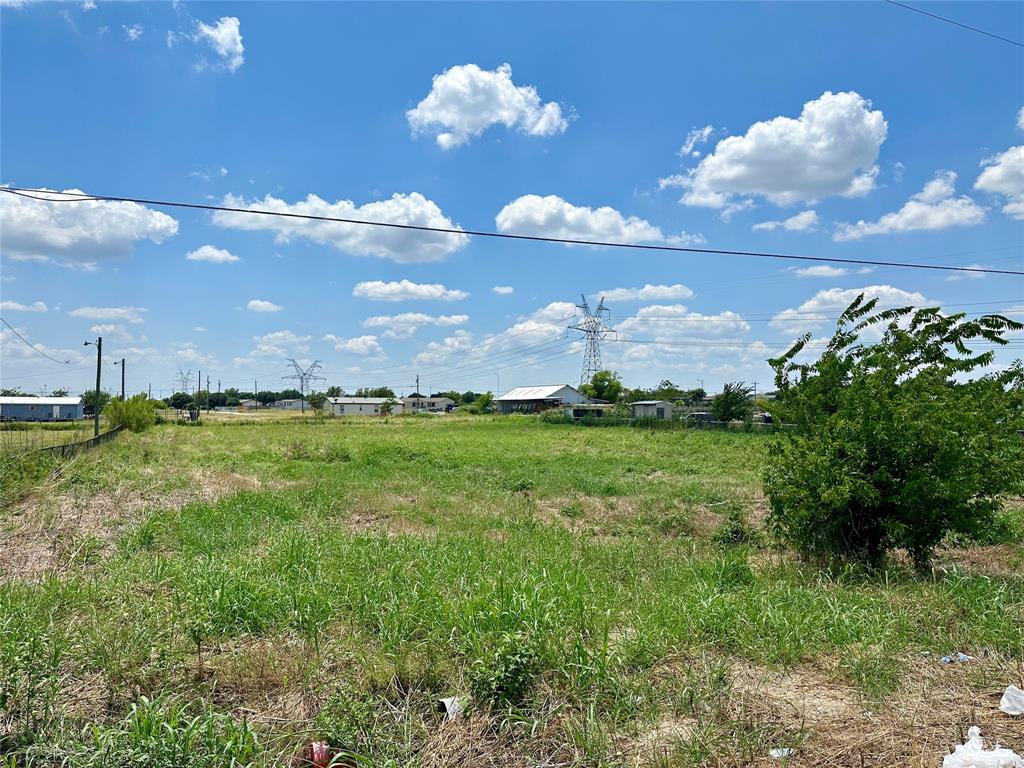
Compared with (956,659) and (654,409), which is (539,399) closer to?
(654,409)

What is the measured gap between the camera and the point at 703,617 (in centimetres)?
469

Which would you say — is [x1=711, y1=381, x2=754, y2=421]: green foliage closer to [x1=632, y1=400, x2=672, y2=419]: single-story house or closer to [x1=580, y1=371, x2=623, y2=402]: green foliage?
[x1=632, y1=400, x2=672, y2=419]: single-story house

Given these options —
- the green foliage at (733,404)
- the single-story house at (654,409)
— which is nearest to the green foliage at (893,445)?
the green foliage at (733,404)

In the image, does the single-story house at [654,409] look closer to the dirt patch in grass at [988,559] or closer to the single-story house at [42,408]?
the dirt patch in grass at [988,559]

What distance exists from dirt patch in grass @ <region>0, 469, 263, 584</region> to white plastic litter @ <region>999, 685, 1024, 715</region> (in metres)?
7.66

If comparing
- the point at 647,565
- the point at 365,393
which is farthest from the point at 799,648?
the point at 365,393

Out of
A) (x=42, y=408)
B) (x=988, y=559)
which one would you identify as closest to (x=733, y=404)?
(x=988, y=559)

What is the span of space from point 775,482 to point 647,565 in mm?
2117

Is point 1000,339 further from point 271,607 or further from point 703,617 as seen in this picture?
point 271,607

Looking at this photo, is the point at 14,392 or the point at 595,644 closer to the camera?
the point at 595,644

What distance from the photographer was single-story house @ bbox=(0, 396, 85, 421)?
6981 cm

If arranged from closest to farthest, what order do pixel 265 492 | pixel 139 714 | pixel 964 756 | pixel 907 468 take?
pixel 964 756 → pixel 139 714 → pixel 907 468 → pixel 265 492

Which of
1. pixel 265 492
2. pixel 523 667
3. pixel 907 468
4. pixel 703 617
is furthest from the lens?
pixel 265 492

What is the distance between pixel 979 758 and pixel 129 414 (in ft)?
136
